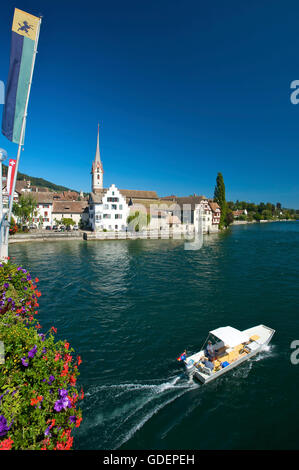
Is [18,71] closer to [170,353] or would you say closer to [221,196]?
[170,353]

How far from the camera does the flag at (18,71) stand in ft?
33.1

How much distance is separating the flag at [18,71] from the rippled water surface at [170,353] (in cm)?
1279

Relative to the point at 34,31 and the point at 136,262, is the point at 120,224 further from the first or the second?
the point at 34,31

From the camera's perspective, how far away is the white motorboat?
487 inches

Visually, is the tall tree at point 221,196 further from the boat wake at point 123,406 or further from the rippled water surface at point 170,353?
the boat wake at point 123,406

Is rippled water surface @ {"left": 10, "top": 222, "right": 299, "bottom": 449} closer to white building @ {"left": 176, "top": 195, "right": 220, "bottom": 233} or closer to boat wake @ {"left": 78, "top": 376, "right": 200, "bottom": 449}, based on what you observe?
boat wake @ {"left": 78, "top": 376, "right": 200, "bottom": 449}

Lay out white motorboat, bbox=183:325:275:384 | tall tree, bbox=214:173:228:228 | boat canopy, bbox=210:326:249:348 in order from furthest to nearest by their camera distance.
Answer: tall tree, bbox=214:173:228:228 < boat canopy, bbox=210:326:249:348 < white motorboat, bbox=183:325:275:384

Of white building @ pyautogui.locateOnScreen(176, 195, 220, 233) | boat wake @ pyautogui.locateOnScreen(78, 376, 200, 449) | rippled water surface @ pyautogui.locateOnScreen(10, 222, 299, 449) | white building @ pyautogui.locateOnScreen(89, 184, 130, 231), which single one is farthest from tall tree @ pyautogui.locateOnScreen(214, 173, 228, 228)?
boat wake @ pyautogui.locateOnScreen(78, 376, 200, 449)

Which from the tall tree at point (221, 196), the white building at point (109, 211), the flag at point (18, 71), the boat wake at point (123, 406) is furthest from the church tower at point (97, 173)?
the boat wake at point (123, 406)

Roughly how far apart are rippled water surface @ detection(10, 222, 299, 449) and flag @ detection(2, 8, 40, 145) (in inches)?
504

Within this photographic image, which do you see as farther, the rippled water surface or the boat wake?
the rippled water surface

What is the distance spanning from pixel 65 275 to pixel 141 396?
75.7 feet
